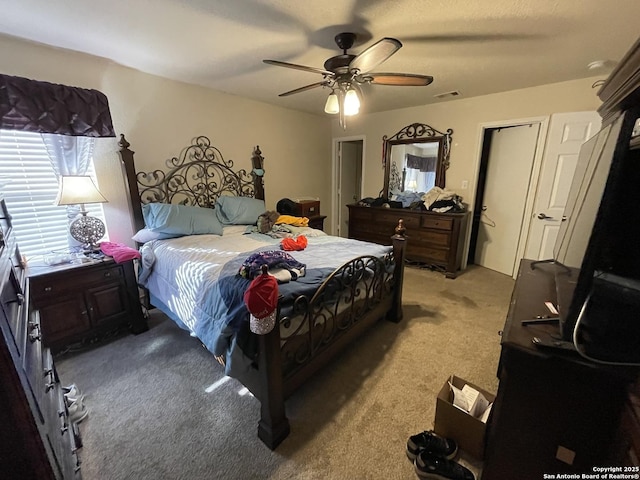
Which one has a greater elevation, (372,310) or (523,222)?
(523,222)

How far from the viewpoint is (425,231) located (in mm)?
3861

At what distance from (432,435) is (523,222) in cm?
320

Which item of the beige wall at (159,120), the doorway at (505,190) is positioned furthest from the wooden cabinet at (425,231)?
the beige wall at (159,120)

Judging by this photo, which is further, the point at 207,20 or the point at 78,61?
the point at 78,61

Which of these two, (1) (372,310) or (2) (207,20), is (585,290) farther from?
(2) (207,20)

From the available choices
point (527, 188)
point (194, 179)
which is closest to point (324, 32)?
point (194, 179)

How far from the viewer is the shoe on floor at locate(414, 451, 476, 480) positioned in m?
1.24

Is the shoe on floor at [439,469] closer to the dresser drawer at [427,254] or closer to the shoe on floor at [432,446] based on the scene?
the shoe on floor at [432,446]

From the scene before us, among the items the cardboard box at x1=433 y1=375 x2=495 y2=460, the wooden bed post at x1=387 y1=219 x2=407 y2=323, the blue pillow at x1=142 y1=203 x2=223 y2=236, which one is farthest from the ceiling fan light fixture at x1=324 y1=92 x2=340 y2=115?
the cardboard box at x1=433 y1=375 x2=495 y2=460

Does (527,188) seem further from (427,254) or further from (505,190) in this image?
(427,254)

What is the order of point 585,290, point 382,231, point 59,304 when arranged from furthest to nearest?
point 382,231, point 59,304, point 585,290

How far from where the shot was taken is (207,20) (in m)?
1.76

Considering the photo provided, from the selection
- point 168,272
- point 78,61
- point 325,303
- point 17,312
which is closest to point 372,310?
point 325,303

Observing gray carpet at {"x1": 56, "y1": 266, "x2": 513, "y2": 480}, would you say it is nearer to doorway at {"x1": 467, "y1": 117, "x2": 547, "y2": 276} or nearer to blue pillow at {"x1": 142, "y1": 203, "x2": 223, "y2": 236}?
blue pillow at {"x1": 142, "y1": 203, "x2": 223, "y2": 236}
